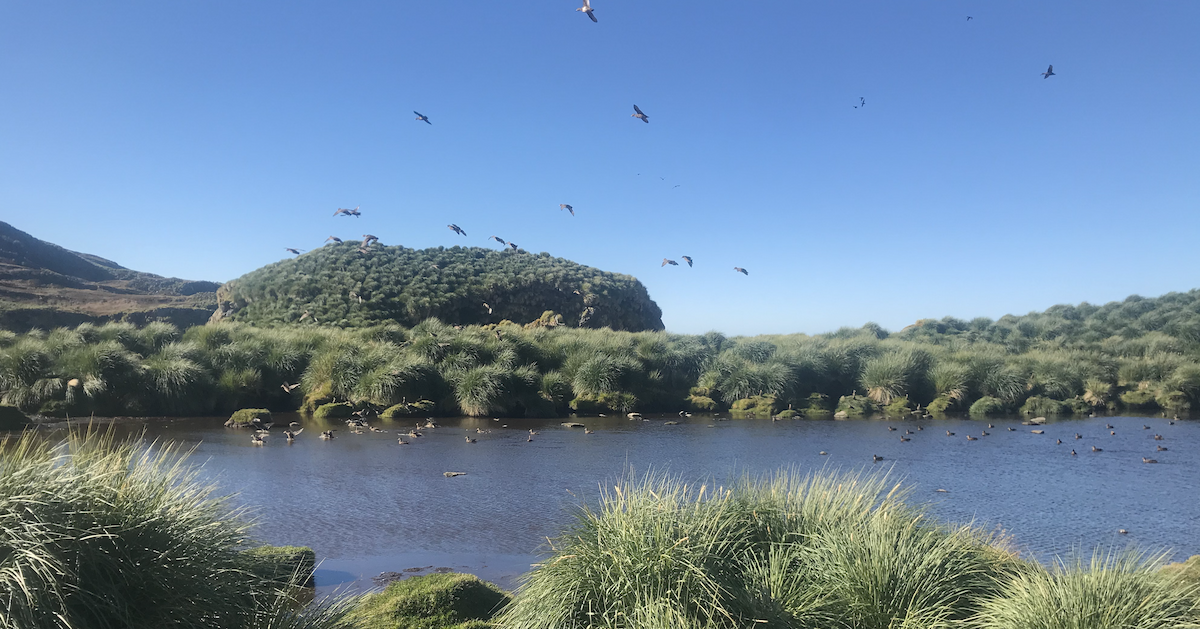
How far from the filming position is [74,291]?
5719cm

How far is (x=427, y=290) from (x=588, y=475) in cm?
3630

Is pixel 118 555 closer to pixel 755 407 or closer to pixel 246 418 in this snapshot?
pixel 246 418

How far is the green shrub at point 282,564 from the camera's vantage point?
5721 millimetres

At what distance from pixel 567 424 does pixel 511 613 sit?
18.4 meters

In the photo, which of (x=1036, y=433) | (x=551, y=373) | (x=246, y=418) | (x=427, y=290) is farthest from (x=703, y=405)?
(x=427, y=290)

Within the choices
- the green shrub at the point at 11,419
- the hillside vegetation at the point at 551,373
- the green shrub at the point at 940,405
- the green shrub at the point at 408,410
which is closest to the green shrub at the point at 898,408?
the hillside vegetation at the point at 551,373

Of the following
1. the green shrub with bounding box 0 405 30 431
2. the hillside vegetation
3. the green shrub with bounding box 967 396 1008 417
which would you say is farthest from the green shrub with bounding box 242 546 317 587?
the green shrub with bounding box 967 396 1008 417

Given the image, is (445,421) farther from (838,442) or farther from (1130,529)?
(1130,529)

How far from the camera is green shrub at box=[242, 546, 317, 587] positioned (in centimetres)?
572

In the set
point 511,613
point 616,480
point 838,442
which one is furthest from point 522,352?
point 511,613

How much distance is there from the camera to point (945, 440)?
2158 cm

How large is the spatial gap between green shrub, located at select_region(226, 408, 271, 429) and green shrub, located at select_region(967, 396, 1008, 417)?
2804 centimetres

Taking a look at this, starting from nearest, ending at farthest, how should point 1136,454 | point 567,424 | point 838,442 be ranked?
point 1136,454
point 838,442
point 567,424

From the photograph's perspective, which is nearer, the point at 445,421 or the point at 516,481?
the point at 516,481
